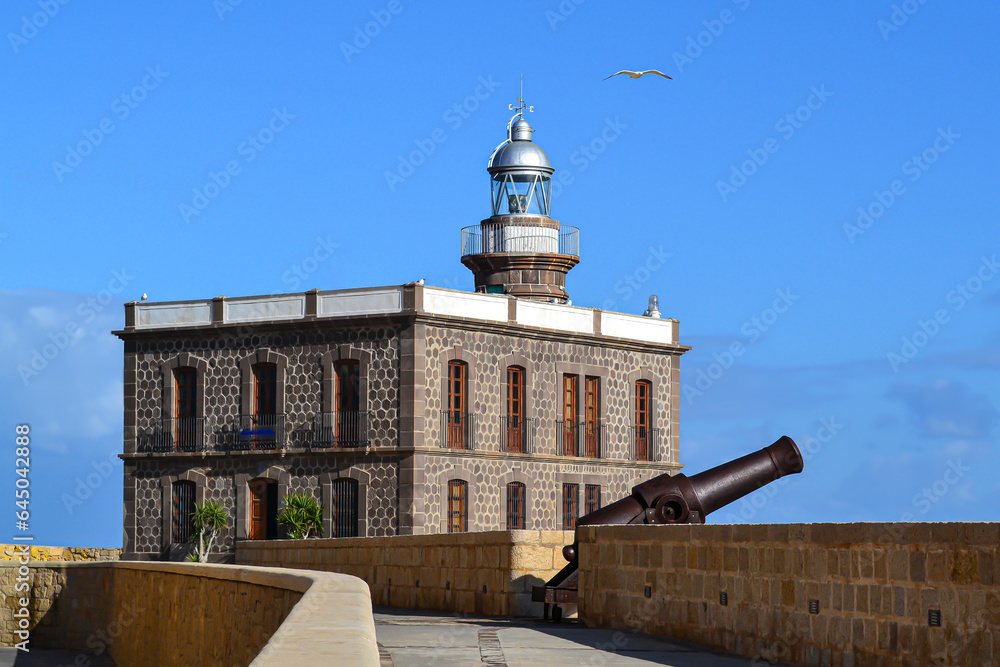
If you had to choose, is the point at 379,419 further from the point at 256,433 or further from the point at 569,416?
the point at 569,416

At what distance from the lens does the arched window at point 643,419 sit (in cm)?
3466

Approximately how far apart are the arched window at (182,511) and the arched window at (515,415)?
7.19 meters

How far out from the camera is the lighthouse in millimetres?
35688

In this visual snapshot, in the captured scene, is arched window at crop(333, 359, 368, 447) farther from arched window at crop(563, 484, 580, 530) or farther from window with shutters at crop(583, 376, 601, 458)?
window with shutters at crop(583, 376, 601, 458)

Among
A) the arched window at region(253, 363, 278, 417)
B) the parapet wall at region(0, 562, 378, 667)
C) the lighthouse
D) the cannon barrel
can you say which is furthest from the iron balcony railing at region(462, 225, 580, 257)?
the cannon barrel

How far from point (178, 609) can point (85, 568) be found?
935 centimetres

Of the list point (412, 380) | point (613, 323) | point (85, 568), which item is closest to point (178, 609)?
point (85, 568)

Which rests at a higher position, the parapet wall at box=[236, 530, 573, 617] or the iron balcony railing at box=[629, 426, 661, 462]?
the iron balcony railing at box=[629, 426, 661, 462]

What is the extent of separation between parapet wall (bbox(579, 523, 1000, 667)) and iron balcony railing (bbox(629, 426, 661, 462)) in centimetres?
2148

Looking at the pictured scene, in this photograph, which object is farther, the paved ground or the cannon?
the paved ground

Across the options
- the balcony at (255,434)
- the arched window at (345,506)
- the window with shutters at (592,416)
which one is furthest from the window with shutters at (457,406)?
the balcony at (255,434)

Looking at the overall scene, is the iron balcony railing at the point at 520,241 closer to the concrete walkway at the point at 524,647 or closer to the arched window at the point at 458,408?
the arched window at the point at 458,408

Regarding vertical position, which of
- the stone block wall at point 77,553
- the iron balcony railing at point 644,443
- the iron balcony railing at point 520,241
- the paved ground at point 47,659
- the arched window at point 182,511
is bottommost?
the paved ground at point 47,659

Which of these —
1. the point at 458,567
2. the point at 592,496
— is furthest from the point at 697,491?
the point at 592,496
